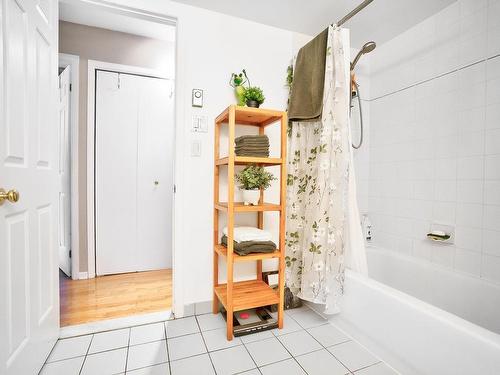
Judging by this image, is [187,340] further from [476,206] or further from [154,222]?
[476,206]

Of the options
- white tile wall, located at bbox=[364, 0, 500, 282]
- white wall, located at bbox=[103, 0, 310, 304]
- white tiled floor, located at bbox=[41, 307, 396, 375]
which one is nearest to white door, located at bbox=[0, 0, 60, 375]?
white tiled floor, located at bbox=[41, 307, 396, 375]

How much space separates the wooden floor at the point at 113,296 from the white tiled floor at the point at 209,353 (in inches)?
10.6

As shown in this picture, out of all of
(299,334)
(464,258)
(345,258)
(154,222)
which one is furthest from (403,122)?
(154,222)

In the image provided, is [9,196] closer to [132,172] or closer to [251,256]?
[251,256]

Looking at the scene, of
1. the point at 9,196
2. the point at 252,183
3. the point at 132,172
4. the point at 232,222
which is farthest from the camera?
the point at 132,172

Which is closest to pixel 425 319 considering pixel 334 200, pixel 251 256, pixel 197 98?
pixel 334 200

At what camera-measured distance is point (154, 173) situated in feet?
8.43

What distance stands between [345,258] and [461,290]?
2.51 ft

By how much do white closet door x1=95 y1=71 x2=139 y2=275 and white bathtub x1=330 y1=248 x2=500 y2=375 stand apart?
2011mm

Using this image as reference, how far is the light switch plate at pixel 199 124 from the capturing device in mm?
1720

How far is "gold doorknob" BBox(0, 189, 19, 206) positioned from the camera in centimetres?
89

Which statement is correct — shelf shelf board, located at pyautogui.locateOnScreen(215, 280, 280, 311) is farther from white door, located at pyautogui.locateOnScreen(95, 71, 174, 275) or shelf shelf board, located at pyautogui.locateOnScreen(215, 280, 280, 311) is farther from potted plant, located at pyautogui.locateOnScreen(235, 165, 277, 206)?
white door, located at pyautogui.locateOnScreen(95, 71, 174, 275)

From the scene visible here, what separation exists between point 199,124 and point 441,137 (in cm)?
173

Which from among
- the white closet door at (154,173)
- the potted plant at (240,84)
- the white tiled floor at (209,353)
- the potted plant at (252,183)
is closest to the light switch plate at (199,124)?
the potted plant at (240,84)
